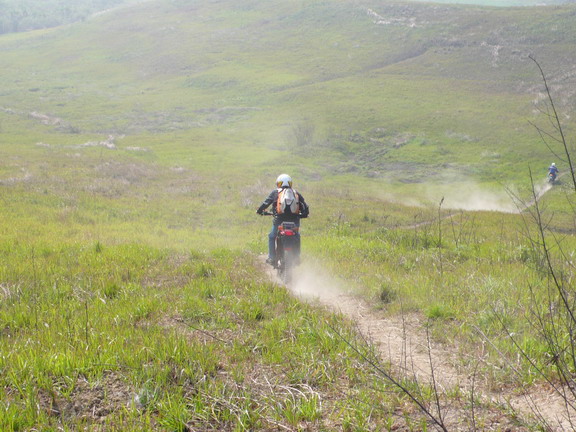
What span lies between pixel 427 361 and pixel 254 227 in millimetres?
14615

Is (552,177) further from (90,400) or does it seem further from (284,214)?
(90,400)

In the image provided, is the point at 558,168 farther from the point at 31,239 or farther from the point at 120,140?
the point at 120,140

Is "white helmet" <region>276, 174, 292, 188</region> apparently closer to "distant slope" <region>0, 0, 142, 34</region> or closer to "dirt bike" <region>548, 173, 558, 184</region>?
"dirt bike" <region>548, 173, 558, 184</region>

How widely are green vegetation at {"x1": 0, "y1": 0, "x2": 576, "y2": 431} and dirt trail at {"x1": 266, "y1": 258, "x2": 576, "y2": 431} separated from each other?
20 cm

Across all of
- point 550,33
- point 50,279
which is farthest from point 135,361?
point 550,33

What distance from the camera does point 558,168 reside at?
39094mm

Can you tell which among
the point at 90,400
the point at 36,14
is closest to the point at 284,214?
the point at 90,400

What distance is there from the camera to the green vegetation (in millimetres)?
Result: 3801

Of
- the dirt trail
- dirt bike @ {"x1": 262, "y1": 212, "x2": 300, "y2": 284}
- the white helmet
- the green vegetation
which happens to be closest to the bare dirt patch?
the green vegetation

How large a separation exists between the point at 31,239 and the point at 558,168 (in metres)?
43.5

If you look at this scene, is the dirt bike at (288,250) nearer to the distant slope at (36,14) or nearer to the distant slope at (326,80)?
the distant slope at (326,80)

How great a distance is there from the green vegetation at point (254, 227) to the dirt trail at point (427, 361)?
20 centimetres

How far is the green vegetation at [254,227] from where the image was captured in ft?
12.5

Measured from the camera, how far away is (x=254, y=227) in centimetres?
1900
